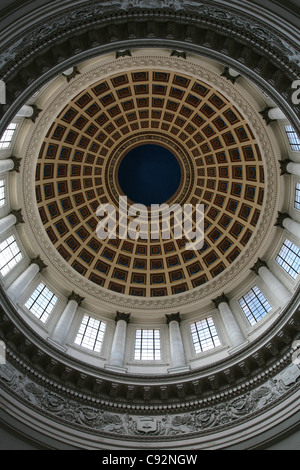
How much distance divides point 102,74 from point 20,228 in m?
14.3

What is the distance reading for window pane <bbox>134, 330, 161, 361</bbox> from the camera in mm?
28516

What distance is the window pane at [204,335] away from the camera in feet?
93.6

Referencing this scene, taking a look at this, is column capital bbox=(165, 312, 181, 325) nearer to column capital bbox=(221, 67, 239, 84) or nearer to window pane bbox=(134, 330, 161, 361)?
window pane bbox=(134, 330, 161, 361)

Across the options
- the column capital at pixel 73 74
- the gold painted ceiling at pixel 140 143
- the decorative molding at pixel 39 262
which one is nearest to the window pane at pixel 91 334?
the decorative molding at pixel 39 262

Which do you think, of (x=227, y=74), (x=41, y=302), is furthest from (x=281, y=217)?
(x=41, y=302)

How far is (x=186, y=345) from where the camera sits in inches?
1163

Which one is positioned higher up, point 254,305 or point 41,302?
point 254,305

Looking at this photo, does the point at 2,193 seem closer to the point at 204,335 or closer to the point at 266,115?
the point at 204,335

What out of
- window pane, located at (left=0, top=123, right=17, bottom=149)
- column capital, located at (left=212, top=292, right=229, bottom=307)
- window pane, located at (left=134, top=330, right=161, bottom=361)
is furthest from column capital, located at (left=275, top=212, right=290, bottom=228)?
window pane, located at (left=0, top=123, right=17, bottom=149)

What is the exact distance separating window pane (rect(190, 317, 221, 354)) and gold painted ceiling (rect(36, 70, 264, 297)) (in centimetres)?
581

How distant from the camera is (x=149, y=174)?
42.6 metres

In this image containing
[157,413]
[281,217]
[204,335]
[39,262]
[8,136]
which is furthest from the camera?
[39,262]

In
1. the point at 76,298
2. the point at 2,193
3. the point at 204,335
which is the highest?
the point at 2,193

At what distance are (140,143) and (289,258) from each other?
20644 mm
